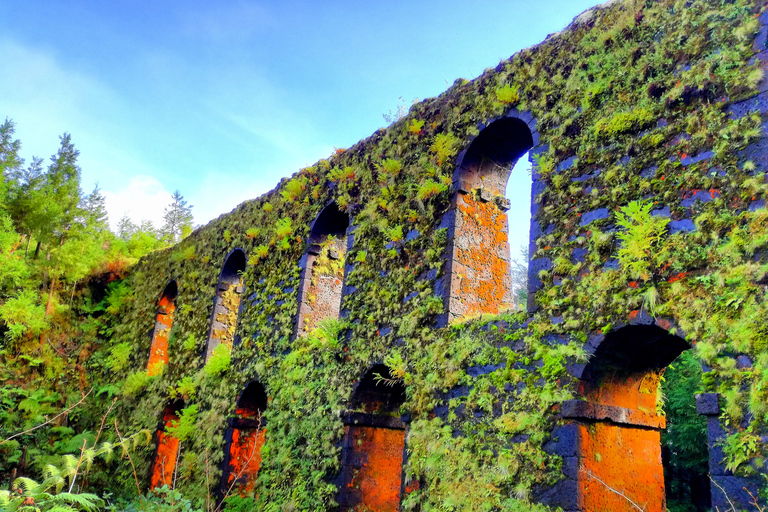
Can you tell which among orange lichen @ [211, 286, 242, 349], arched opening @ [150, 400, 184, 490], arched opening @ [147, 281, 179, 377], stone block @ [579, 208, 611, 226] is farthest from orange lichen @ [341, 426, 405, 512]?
arched opening @ [147, 281, 179, 377]

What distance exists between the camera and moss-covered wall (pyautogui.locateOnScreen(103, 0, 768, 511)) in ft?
14.2

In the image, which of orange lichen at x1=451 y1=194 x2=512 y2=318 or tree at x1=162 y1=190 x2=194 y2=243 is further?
tree at x1=162 y1=190 x2=194 y2=243

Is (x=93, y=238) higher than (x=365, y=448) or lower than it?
higher

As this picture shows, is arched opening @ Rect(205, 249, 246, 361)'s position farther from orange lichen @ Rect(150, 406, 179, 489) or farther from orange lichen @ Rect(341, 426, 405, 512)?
orange lichen @ Rect(341, 426, 405, 512)

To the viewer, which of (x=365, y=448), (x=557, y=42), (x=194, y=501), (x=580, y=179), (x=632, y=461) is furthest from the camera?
(x=194, y=501)

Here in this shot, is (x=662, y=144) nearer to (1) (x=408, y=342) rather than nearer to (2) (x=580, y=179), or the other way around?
(2) (x=580, y=179)

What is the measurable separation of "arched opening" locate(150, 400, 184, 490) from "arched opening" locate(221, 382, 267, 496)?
2.08 metres

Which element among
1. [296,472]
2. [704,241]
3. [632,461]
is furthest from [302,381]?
[704,241]

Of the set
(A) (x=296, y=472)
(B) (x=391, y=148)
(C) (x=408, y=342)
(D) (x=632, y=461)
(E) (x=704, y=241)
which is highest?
(B) (x=391, y=148)

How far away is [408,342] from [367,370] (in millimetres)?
781

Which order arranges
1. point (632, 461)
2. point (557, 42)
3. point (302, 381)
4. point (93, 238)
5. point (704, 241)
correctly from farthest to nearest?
point (93, 238)
point (302, 381)
point (557, 42)
point (632, 461)
point (704, 241)

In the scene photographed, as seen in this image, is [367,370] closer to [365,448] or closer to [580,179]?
[365,448]

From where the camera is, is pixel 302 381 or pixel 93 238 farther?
pixel 93 238

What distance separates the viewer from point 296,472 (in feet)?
24.1
